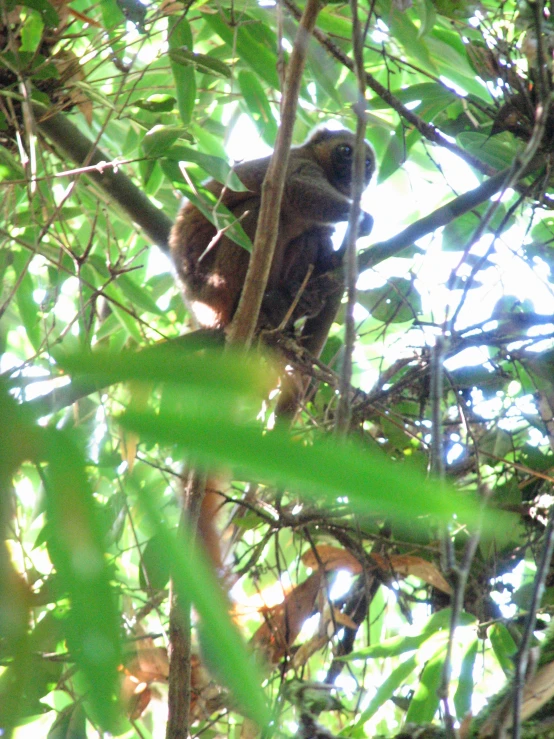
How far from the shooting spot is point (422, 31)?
225 cm

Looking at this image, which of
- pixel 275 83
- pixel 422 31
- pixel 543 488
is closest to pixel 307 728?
pixel 543 488

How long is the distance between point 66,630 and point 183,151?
2051 mm

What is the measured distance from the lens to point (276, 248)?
3.83 metres

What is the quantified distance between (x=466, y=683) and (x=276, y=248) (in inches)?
92.6

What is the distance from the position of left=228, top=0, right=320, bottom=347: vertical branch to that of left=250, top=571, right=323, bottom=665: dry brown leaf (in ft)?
3.32

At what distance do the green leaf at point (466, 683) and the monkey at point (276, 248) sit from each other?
63.7 inches

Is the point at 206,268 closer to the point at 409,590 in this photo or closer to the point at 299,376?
the point at 299,376

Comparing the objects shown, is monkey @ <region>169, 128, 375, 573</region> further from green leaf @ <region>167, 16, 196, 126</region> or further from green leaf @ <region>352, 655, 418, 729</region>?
green leaf @ <region>352, 655, 418, 729</region>

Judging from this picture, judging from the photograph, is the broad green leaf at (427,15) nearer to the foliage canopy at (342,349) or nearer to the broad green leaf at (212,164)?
the foliage canopy at (342,349)

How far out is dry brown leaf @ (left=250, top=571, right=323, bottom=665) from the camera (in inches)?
100

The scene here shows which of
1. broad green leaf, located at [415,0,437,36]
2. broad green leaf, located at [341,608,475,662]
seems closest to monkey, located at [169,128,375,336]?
broad green leaf, located at [415,0,437,36]

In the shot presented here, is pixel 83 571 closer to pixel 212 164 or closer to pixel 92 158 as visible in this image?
pixel 212 164

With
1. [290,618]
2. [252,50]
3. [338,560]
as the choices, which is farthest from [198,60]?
[290,618]

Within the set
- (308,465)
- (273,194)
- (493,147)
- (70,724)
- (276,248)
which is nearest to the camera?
(308,465)
